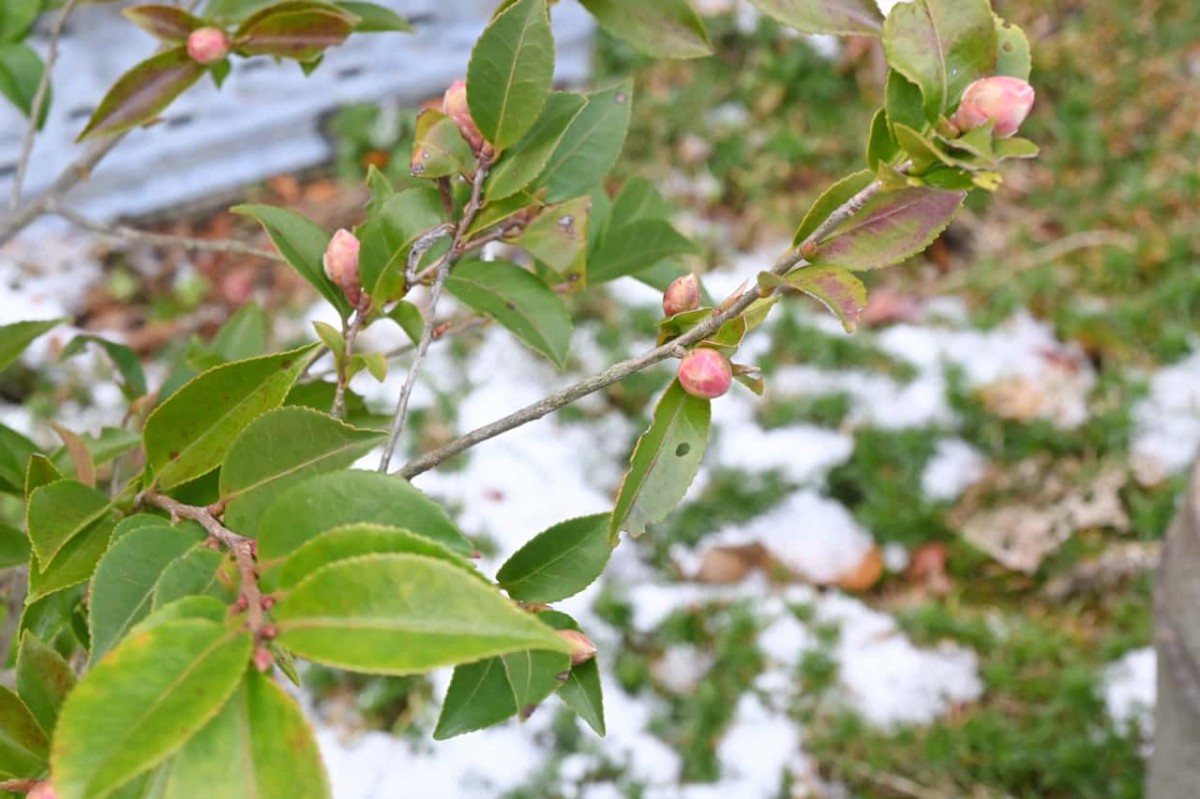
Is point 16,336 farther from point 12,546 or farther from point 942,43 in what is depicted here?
point 942,43

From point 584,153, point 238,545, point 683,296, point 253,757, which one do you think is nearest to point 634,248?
point 584,153

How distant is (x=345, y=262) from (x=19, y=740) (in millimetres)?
314

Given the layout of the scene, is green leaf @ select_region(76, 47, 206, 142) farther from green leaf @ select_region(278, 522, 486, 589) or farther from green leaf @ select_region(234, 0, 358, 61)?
green leaf @ select_region(278, 522, 486, 589)

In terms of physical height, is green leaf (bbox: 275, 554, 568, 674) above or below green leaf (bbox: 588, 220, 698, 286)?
below

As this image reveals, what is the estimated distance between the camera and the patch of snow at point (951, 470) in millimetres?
2092

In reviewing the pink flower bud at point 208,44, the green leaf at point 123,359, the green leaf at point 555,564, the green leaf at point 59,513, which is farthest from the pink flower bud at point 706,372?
the green leaf at point 123,359

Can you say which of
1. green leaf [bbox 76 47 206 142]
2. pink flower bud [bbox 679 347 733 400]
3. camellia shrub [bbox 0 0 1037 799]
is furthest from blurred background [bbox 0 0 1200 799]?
pink flower bud [bbox 679 347 733 400]

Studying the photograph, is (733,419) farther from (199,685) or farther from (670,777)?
(199,685)

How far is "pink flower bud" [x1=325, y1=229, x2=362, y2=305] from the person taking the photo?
2.25 feet

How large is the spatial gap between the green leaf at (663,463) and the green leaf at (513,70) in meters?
0.18

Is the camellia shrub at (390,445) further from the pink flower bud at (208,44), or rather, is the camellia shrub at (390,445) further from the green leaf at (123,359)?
the green leaf at (123,359)

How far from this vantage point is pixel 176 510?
0.59 metres

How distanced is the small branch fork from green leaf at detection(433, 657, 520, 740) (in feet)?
0.50

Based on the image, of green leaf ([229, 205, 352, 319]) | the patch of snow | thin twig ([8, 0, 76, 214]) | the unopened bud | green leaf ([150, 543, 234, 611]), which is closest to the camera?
green leaf ([150, 543, 234, 611])
